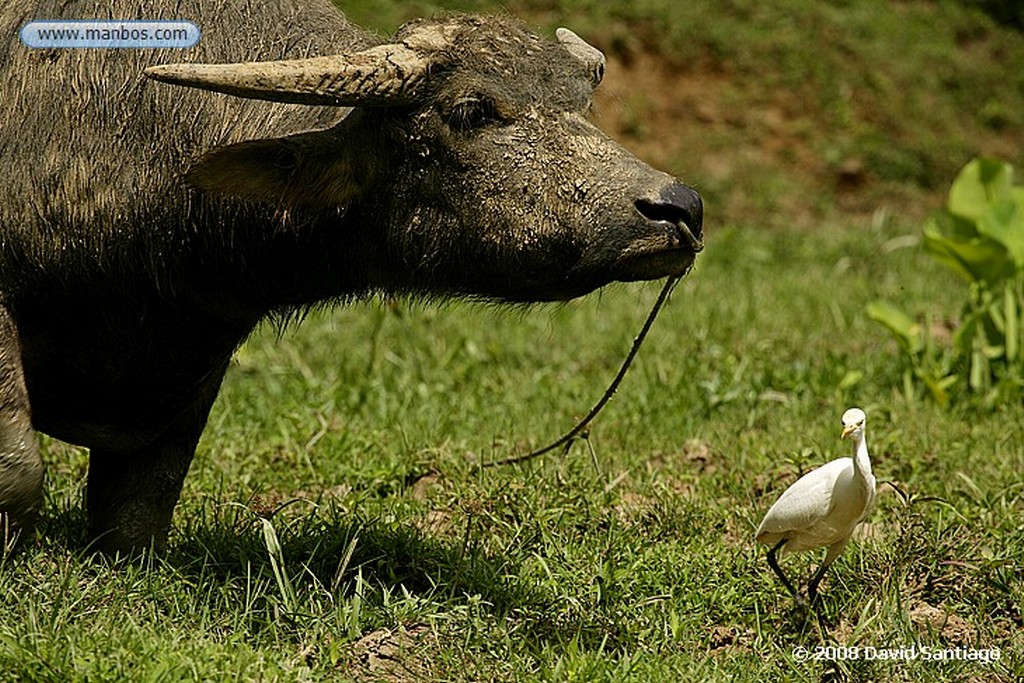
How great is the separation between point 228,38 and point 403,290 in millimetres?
837

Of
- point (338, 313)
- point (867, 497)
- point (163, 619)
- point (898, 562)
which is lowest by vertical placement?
point (338, 313)

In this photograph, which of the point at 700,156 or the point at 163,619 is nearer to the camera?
the point at 163,619

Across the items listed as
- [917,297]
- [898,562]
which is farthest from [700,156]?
[898,562]

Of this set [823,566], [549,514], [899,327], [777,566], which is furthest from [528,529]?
[899,327]

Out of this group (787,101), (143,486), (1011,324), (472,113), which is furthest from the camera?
(787,101)

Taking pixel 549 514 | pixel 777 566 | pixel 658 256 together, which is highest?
pixel 658 256

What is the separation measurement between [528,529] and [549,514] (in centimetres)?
10

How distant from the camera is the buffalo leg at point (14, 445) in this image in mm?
3762

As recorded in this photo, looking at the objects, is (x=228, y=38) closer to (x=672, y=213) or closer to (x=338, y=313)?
(x=672, y=213)

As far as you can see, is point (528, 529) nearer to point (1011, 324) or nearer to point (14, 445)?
point (14, 445)

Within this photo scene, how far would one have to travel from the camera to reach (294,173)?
3773mm

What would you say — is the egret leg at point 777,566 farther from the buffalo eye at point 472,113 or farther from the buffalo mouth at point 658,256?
the buffalo eye at point 472,113

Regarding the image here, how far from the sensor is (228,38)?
3.98m

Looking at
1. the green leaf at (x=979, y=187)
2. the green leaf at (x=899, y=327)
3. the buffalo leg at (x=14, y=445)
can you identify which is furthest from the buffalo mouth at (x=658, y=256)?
the green leaf at (x=979, y=187)
